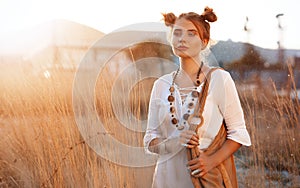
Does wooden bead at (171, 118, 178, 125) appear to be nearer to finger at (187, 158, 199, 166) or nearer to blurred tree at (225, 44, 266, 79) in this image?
finger at (187, 158, 199, 166)

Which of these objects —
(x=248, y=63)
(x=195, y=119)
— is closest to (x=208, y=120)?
(x=195, y=119)

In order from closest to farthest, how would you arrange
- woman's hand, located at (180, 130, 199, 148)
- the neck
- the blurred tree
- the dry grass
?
woman's hand, located at (180, 130, 199, 148) < the neck < the dry grass < the blurred tree

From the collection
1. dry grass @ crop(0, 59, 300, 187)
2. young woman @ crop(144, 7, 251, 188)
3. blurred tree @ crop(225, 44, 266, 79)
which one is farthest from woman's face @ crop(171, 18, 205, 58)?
blurred tree @ crop(225, 44, 266, 79)

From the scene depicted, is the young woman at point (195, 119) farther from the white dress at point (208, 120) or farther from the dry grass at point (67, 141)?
the dry grass at point (67, 141)

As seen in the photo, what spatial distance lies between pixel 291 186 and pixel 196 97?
5.89 feet

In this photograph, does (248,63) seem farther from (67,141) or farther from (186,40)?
(186,40)

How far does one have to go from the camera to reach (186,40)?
47.4 inches

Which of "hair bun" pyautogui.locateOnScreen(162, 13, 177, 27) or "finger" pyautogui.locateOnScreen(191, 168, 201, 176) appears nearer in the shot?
"finger" pyautogui.locateOnScreen(191, 168, 201, 176)

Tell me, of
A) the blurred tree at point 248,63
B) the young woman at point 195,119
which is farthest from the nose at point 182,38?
the blurred tree at point 248,63

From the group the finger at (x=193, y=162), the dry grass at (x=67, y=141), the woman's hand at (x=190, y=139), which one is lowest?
the dry grass at (x=67, y=141)

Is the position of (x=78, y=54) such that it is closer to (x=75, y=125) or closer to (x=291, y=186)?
(x=75, y=125)

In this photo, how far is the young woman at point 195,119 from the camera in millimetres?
1140

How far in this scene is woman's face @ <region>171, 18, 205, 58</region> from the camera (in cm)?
120

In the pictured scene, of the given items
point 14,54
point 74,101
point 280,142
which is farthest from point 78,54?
point 280,142
